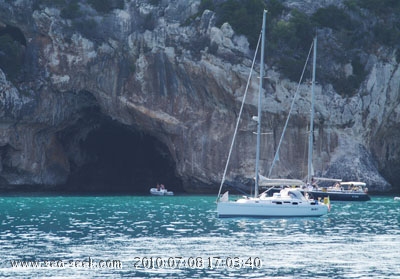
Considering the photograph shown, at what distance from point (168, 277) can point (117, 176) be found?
54722 millimetres

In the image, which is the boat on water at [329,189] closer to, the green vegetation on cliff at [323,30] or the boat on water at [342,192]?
the boat on water at [342,192]

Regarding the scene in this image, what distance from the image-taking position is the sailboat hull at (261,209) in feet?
159

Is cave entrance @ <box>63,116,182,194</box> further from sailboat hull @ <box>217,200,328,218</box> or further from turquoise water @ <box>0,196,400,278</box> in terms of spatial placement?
sailboat hull @ <box>217,200,328,218</box>

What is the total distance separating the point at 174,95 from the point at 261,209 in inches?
1041

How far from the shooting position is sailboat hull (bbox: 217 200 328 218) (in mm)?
48469

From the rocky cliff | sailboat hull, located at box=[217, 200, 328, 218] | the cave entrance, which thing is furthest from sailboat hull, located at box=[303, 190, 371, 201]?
the cave entrance

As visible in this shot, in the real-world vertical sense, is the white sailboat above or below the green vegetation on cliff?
below

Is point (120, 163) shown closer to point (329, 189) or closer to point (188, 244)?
point (329, 189)

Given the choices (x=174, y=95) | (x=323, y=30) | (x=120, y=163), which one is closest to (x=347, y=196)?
(x=323, y=30)

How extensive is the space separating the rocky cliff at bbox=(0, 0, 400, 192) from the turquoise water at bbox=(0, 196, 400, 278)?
17.3m

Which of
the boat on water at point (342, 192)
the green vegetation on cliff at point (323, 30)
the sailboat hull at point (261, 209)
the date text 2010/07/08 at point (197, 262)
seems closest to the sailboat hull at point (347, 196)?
the boat on water at point (342, 192)

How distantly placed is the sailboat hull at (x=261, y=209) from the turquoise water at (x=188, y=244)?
0.45m

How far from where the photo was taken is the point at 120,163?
82.7 meters

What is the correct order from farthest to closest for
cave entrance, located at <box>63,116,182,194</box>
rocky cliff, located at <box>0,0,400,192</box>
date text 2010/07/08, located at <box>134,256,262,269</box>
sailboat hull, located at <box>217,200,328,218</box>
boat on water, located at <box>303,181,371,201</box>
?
cave entrance, located at <box>63,116,182,194</box> < rocky cliff, located at <box>0,0,400,192</box> < boat on water, located at <box>303,181,371,201</box> < sailboat hull, located at <box>217,200,328,218</box> < date text 2010/07/08, located at <box>134,256,262,269</box>
